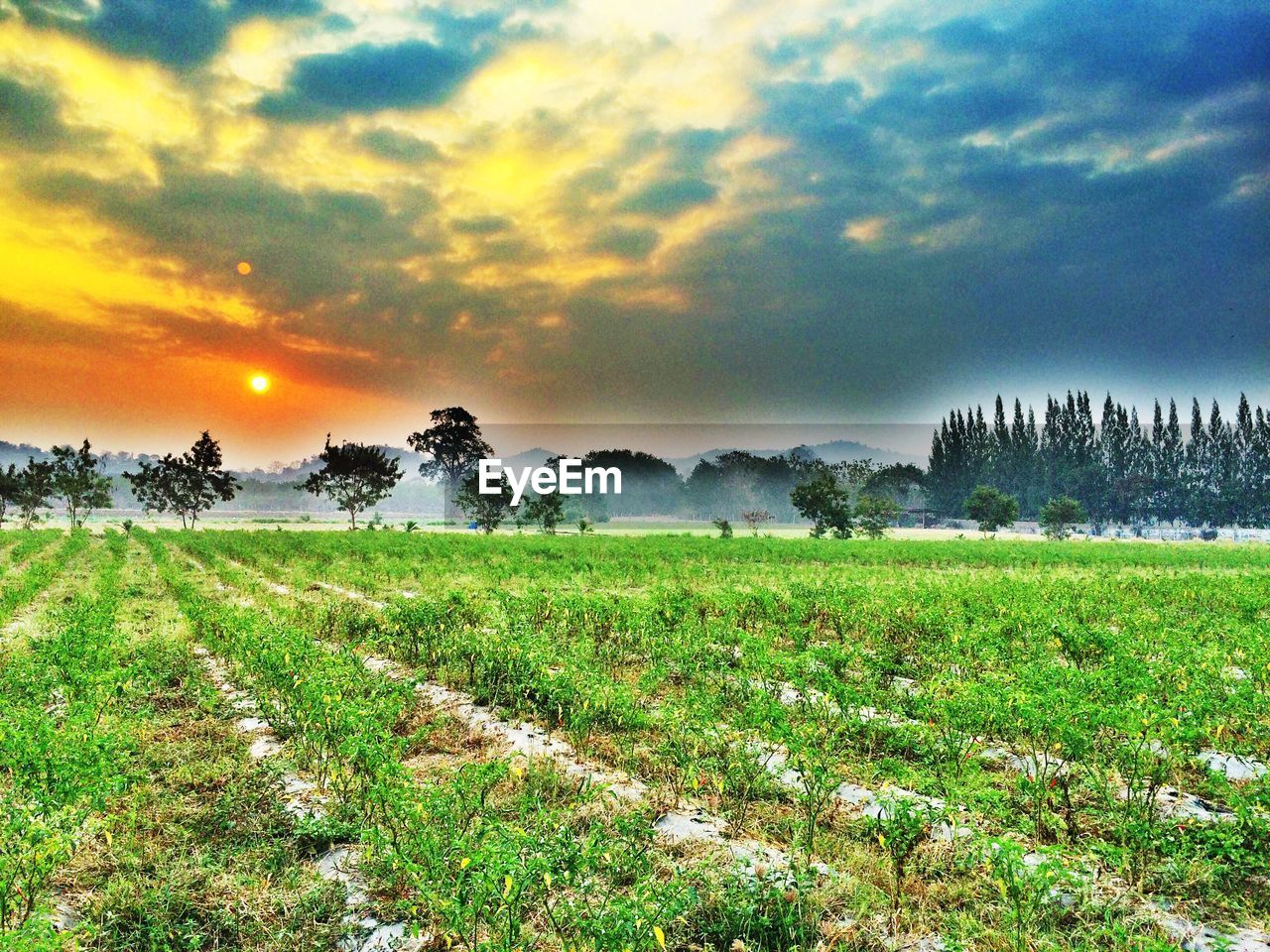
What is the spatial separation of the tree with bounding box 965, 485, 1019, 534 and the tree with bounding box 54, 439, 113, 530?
8729 cm

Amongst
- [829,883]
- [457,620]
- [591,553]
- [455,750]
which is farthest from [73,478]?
[829,883]

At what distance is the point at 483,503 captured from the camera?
222 ft

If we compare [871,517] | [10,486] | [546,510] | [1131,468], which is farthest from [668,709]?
[1131,468]

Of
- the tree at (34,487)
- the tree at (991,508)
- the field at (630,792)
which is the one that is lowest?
the field at (630,792)

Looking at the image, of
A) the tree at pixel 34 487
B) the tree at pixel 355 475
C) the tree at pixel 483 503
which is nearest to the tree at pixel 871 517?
the tree at pixel 483 503

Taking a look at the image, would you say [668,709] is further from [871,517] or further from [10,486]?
[10,486]

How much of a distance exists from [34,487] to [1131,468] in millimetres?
140229

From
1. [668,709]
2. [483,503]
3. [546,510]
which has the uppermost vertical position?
[483,503]

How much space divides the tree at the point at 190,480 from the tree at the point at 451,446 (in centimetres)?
2104

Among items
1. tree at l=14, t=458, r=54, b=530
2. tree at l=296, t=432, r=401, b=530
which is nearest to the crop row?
tree at l=296, t=432, r=401, b=530

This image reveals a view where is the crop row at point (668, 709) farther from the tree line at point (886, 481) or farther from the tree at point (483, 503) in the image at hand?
the tree at point (483, 503)

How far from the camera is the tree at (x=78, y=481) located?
63.4m

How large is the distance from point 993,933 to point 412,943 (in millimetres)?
3218

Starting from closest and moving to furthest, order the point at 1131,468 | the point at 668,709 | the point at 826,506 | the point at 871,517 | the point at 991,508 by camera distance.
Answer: the point at 668,709, the point at 826,506, the point at 871,517, the point at 991,508, the point at 1131,468
